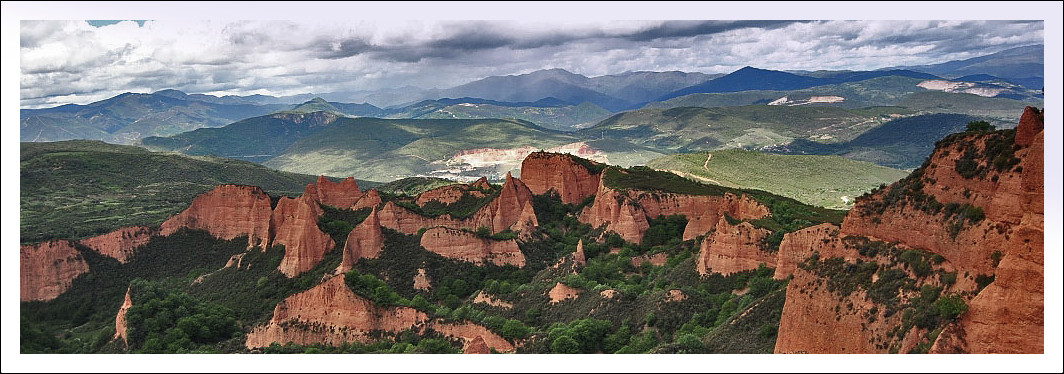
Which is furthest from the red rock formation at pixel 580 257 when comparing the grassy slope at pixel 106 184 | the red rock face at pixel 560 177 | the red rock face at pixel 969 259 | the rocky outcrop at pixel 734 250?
the grassy slope at pixel 106 184

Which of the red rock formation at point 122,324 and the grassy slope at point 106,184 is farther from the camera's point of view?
the grassy slope at point 106,184

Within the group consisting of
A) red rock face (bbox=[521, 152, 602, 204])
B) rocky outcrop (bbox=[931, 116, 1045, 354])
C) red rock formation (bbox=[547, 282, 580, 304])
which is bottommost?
red rock formation (bbox=[547, 282, 580, 304])

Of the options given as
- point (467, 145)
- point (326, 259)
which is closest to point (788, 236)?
point (326, 259)

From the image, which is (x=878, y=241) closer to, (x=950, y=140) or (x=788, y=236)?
(x=950, y=140)

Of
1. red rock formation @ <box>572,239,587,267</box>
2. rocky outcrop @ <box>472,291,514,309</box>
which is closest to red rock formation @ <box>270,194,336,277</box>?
rocky outcrop @ <box>472,291,514,309</box>

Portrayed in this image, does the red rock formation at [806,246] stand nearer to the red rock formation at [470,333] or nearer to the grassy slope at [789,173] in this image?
the red rock formation at [470,333]

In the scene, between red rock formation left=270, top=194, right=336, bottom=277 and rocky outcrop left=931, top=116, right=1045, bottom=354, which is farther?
red rock formation left=270, top=194, right=336, bottom=277

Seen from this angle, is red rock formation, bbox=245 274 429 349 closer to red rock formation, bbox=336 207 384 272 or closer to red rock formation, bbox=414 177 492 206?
red rock formation, bbox=336 207 384 272
